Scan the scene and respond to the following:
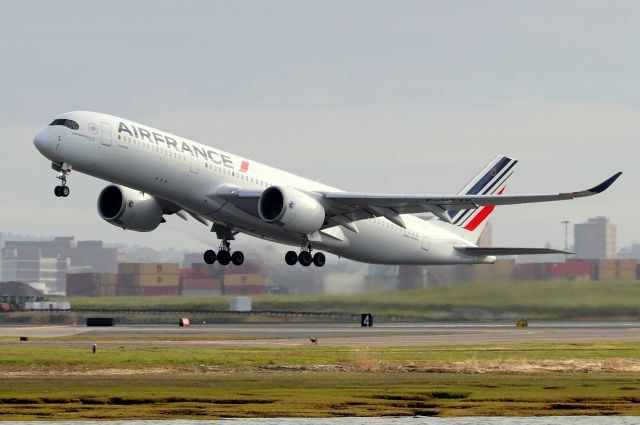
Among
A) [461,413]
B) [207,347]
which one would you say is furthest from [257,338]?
[461,413]

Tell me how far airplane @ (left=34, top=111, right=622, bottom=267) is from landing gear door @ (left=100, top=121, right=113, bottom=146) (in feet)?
0.16

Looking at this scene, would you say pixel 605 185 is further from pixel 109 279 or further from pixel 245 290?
pixel 109 279

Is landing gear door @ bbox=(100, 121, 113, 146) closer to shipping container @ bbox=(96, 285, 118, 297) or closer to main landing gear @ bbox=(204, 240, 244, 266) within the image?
main landing gear @ bbox=(204, 240, 244, 266)

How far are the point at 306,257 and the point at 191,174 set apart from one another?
35.0 feet

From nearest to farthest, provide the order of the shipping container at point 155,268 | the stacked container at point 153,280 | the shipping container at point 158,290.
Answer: the shipping container at point 158,290, the stacked container at point 153,280, the shipping container at point 155,268

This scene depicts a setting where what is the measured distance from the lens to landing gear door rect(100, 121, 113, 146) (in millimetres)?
59000

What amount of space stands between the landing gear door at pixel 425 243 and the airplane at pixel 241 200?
0.22 feet

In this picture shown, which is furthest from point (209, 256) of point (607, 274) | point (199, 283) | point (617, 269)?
point (199, 283)

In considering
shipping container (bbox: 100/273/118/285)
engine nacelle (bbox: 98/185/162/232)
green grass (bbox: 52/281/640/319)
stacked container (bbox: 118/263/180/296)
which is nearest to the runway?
green grass (bbox: 52/281/640/319)

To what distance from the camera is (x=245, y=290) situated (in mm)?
130125

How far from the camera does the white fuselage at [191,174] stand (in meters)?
58.9

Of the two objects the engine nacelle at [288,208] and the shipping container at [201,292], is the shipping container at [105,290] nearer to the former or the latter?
the shipping container at [201,292]

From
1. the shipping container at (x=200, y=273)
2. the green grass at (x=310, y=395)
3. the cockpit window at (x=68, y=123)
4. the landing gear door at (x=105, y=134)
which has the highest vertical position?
the cockpit window at (x=68, y=123)

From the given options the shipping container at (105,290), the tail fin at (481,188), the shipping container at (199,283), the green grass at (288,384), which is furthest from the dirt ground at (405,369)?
the shipping container at (105,290)
